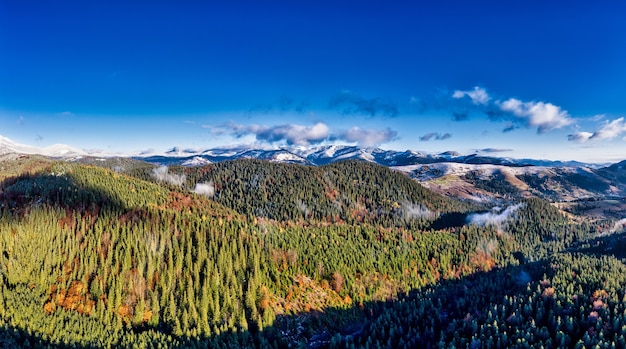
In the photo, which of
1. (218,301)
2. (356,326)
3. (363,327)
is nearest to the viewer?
(218,301)

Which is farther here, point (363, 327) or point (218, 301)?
point (363, 327)

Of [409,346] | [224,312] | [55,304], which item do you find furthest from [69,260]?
[409,346]

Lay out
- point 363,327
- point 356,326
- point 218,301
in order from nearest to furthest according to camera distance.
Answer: point 218,301 → point 363,327 → point 356,326

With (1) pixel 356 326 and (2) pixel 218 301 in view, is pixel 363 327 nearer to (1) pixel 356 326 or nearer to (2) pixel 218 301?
(1) pixel 356 326

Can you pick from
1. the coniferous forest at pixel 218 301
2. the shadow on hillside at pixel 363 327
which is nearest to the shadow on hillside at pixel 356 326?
the shadow on hillside at pixel 363 327

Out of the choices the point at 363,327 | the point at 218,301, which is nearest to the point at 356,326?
the point at 363,327

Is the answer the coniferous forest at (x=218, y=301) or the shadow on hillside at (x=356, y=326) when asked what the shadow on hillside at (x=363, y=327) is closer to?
the shadow on hillside at (x=356, y=326)

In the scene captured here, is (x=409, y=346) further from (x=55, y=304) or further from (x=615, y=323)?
(x=55, y=304)

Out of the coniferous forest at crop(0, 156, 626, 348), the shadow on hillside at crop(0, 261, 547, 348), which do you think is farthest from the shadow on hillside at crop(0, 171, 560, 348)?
the coniferous forest at crop(0, 156, 626, 348)

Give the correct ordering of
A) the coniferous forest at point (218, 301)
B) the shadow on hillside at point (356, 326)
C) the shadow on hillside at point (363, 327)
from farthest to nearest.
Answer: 1. the shadow on hillside at point (363, 327)
2. the shadow on hillside at point (356, 326)
3. the coniferous forest at point (218, 301)

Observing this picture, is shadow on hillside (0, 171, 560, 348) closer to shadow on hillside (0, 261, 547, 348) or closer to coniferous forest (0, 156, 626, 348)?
shadow on hillside (0, 261, 547, 348)
